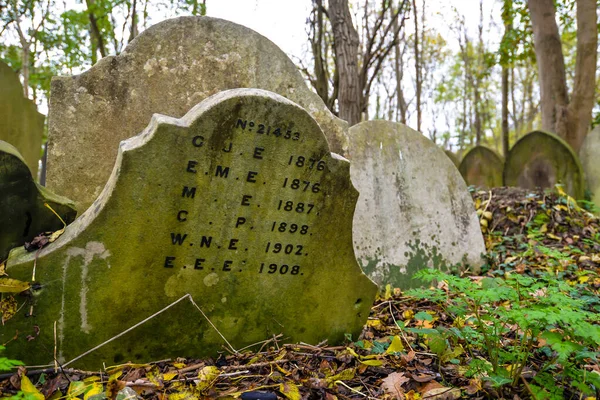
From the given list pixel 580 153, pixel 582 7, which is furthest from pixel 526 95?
pixel 580 153

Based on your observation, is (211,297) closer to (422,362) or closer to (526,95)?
(422,362)

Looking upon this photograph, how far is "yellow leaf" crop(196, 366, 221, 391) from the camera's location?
75.4 inches

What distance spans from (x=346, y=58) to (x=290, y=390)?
193 inches

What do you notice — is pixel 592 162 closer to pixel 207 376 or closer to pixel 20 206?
pixel 207 376

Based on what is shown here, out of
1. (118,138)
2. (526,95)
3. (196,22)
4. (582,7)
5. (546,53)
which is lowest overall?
(118,138)

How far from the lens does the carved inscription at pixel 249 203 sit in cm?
209

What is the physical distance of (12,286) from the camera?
1.84 meters

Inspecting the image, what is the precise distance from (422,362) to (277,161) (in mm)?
1328

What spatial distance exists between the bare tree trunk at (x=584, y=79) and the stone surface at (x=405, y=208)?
461cm

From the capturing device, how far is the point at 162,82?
9.84ft

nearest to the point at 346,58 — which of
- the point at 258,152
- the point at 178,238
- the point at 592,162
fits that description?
the point at 592,162

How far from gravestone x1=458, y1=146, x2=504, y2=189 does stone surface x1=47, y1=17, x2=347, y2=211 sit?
5964 mm

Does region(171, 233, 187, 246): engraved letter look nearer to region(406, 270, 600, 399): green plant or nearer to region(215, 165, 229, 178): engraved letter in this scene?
region(215, 165, 229, 178): engraved letter

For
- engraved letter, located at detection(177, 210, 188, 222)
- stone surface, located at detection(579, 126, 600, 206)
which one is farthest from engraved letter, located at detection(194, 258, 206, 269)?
stone surface, located at detection(579, 126, 600, 206)
